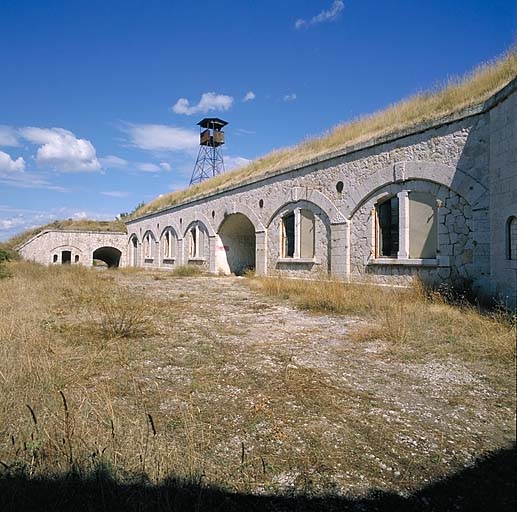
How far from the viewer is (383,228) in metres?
10.0

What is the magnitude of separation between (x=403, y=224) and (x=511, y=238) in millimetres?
3017

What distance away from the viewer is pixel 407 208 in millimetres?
9164

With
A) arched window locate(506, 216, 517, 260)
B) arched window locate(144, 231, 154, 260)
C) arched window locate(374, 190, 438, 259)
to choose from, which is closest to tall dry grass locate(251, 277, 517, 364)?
arched window locate(374, 190, 438, 259)

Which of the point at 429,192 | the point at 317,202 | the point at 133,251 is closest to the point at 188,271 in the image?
the point at 317,202

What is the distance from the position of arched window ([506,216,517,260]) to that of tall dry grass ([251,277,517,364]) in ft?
3.49

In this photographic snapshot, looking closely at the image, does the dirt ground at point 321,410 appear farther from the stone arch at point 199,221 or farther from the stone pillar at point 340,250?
the stone arch at point 199,221

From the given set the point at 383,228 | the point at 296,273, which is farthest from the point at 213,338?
the point at 296,273

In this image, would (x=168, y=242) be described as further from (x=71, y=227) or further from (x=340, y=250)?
(x=340, y=250)

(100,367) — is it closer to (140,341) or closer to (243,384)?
(140,341)

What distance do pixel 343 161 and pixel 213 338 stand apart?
7.74 m

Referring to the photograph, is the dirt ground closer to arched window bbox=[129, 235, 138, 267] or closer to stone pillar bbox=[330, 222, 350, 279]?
stone pillar bbox=[330, 222, 350, 279]

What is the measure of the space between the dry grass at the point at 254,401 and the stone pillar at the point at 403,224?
3.18m

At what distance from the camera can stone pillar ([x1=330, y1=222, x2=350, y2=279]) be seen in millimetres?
10867

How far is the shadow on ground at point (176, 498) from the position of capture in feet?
6.07
